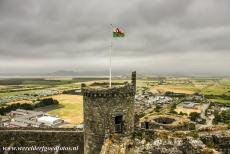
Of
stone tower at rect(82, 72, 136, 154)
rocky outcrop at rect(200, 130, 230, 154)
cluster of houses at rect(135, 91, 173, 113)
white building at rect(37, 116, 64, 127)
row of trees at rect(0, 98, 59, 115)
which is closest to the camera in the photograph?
rocky outcrop at rect(200, 130, 230, 154)

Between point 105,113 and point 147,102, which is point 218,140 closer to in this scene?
point 105,113

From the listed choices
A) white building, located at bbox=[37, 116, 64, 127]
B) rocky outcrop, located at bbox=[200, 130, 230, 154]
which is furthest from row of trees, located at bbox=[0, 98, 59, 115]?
rocky outcrop, located at bbox=[200, 130, 230, 154]

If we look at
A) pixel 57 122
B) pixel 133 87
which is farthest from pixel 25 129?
pixel 57 122

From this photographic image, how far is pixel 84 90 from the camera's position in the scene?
17.8m

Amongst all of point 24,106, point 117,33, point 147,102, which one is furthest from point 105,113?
point 147,102

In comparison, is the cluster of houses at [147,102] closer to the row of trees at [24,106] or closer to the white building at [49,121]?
the row of trees at [24,106]

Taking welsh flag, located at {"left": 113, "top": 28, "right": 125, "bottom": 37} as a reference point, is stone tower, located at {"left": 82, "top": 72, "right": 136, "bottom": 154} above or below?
below

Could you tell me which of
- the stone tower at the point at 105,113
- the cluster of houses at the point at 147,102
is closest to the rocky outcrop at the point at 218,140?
the stone tower at the point at 105,113

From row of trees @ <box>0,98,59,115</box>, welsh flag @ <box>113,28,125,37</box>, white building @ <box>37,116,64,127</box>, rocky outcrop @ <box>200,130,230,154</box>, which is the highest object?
welsh flag @ <box>113,28,125,37</box>

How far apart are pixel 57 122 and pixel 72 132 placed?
41297 mm

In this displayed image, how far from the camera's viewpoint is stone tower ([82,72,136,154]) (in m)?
17.3

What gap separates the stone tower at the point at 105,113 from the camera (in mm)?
17281

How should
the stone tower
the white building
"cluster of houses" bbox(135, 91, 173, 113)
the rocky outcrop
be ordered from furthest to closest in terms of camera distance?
1. "cluster of houses" bbox(135, 91, 173, 113)
2. the white building
3. the stone tower
4. the rocky outcrop

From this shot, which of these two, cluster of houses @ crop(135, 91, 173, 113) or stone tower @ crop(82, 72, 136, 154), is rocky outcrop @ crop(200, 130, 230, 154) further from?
cluster of houses @ crop(135, 91, 173, 113)
